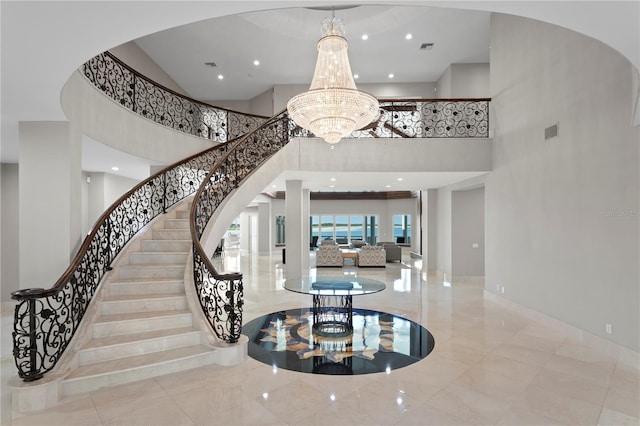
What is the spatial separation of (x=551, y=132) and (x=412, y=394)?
509cm

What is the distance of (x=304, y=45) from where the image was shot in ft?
32.3

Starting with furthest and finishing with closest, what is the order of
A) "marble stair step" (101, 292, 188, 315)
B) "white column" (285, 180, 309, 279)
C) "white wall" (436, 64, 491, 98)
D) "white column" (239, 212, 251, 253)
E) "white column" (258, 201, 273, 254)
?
"white column" (239, 212, 251, 253)
"white column" (258, 201, 273, 254)
"white wall" (436, 64, 491, 98)
"white column" (285, 180, 309, 279)
"marble stair step" (101, 292, 188, 315)

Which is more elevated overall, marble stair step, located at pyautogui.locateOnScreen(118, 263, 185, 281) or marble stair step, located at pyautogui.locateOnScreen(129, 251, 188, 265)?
marble stair step, located at pyautogui.locateOnScreen(129, 251, 188, 265)

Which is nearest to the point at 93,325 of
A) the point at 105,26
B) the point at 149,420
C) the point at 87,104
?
the point at 149,420

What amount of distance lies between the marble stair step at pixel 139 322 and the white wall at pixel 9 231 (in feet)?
14.8

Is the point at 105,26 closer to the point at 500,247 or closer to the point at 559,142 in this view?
the point at 559,142

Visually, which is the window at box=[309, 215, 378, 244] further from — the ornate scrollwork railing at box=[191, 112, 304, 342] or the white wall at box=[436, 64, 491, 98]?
the ornate scrollwork railing at box=[191, 112, 304, 342]

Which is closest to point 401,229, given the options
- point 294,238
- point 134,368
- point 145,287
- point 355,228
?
point 355,228

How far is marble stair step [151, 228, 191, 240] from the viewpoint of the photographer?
6.43 m

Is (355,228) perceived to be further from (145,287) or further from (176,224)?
(145,287)

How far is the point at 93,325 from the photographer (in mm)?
4359

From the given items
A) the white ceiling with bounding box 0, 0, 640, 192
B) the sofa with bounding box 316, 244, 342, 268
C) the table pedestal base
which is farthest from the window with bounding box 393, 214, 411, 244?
the table pedestal base

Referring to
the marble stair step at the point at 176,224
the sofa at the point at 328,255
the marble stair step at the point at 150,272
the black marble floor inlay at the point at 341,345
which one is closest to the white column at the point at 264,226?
the sofa at the point at 328,255

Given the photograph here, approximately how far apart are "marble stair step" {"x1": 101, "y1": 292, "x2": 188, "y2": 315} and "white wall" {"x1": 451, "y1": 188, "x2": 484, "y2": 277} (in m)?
8.55
